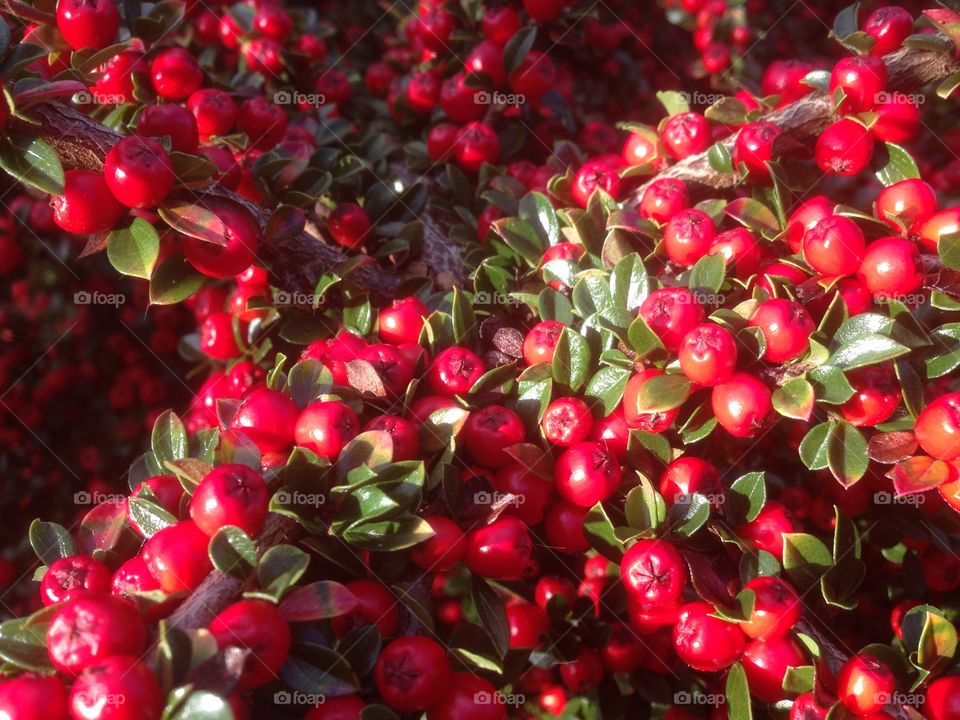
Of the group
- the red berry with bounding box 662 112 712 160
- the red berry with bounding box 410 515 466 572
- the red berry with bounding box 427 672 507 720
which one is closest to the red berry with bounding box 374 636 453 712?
the red berry with bounding box 427 672 507 720

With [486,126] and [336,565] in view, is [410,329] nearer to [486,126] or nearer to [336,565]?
[336,565]

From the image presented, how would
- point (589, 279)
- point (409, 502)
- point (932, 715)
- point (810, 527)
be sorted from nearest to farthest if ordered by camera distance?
point (409, 502) < point (932, 715) < point (589, 279) < point (810, 527)

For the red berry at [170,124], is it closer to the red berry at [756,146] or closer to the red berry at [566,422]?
the red berry at [566,422]

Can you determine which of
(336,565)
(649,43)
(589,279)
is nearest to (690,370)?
(589,279)

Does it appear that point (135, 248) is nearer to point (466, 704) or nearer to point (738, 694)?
point (466, 704)

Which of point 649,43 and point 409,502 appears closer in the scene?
point 409,502

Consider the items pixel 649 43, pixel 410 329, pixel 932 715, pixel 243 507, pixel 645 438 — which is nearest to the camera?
pixel 243 507

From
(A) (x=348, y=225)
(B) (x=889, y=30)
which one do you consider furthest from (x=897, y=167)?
(A) (x=348, y=225)
